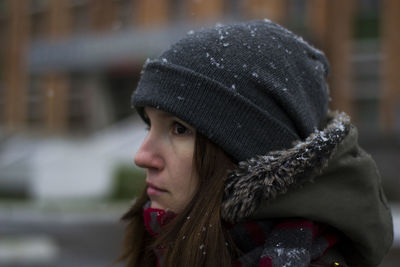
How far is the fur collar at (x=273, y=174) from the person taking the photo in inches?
58.4

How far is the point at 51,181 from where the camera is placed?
46.7 feet

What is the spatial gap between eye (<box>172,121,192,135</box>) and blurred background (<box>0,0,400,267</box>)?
5906 mm

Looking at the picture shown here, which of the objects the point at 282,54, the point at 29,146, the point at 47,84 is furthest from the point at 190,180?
the point at 47,84

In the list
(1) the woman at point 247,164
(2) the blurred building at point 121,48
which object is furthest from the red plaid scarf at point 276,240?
(2) the blurred building at point 121,48

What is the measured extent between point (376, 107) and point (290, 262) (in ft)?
55.2

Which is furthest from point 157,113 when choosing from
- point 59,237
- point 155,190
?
point 59,237

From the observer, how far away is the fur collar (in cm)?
148

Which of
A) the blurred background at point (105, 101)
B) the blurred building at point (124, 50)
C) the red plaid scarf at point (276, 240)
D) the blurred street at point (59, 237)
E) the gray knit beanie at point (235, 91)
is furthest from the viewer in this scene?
the blurred building at point (124, 50)

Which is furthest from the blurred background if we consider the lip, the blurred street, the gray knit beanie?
the gray knit beanie

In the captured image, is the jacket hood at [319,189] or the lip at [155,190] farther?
the lip at [155,190]

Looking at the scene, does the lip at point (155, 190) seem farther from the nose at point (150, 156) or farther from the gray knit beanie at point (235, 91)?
the gray knit beanie at point (235, 91)

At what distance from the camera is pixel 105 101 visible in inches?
907

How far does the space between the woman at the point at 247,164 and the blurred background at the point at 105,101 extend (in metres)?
5.86

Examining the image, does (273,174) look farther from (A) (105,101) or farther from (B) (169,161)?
(A) (105,101)
